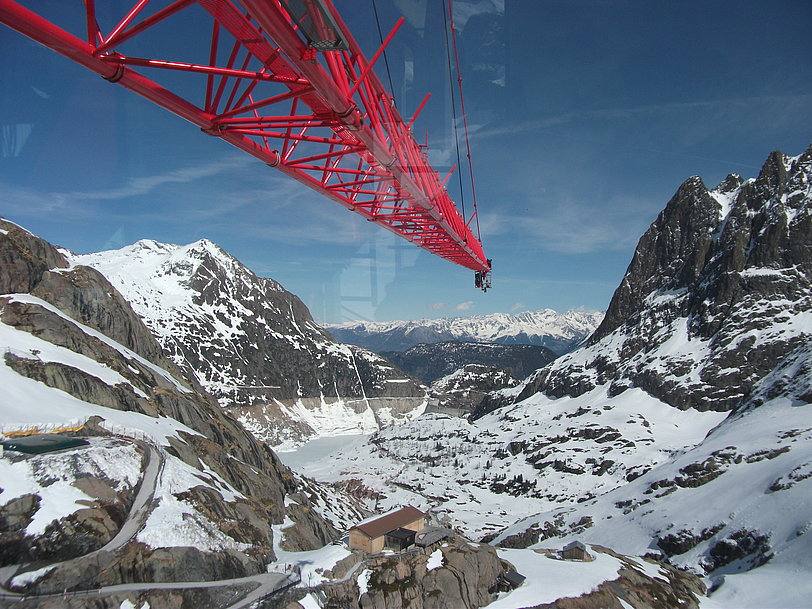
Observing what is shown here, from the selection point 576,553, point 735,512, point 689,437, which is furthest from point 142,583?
point 689,437

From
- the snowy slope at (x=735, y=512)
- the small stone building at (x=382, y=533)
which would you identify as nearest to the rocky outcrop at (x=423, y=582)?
the small stone building at (x=382, y=533)

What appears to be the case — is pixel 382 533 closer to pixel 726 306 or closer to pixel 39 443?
pixel 39 443

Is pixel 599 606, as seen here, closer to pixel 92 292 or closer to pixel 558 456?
pixel 92 292

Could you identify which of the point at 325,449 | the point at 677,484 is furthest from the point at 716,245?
the point at 325,449

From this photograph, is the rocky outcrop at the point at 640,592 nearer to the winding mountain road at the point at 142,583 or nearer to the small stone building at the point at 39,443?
the winding mountain road at the point at 142,583

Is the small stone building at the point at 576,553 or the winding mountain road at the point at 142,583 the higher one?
the winding mountain road at the point at 142,583

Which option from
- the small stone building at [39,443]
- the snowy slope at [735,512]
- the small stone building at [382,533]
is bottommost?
Result: the snowy slope at [735,512]

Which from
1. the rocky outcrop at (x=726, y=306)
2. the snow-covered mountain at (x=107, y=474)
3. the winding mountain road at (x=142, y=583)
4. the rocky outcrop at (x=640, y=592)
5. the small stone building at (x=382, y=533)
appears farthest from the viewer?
the rocky outcrop at (x=726, y=306)
